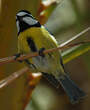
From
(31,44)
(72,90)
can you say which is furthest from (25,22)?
(72,90)

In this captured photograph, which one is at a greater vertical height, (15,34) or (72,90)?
(15,34)

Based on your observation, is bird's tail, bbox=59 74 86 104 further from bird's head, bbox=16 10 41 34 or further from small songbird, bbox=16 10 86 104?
bird's head, bbox=16 10 41 34

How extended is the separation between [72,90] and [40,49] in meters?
0.25

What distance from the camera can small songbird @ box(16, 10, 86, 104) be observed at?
1.02 m

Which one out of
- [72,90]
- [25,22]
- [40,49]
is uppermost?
[25,22]

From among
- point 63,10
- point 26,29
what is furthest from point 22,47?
point 63,10

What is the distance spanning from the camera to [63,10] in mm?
1344

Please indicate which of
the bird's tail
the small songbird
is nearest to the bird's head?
the small songbird

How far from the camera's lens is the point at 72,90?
3.63 ft

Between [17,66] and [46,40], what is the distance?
16 centimetres

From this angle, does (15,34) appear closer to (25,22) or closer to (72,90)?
(25,22)

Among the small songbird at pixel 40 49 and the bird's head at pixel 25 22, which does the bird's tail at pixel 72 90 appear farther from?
the bird's head at pixel 25 22

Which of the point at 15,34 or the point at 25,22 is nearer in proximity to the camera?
the point at 15,34

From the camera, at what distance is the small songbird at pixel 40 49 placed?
1.02 m
